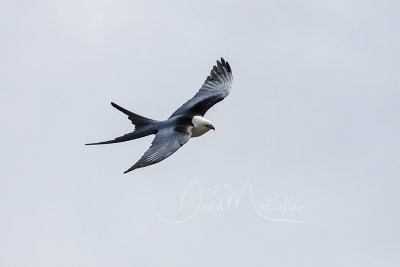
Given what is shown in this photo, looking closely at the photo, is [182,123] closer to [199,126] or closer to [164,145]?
[199,126]

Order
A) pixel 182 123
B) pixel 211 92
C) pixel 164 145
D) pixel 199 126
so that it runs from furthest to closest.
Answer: pixel 211 92 → pixel 199 126 → pixel 182 123 → pixel 164 145

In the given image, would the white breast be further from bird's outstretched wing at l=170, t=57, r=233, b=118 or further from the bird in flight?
bird's outstretched wing at l=170, t=57, r=233, b=118

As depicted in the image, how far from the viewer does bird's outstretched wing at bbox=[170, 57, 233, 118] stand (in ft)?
97.0

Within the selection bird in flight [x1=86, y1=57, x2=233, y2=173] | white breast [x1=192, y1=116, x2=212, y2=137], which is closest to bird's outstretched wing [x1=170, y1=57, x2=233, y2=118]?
bird in flight [x1=86, y1=57, x2=233, y2=173]

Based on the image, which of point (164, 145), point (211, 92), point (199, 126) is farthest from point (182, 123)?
point (211, 92)

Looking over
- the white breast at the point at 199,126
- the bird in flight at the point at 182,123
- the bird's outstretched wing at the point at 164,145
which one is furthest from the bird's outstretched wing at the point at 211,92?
the bird's outstretched wing at the point at 164,145

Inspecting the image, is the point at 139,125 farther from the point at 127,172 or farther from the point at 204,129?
the point at 127,172

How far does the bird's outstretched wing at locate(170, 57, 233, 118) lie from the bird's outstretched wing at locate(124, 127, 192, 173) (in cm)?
282

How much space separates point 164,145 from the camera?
25.2m

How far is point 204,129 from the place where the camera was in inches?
1093

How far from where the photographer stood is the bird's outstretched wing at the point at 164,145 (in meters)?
24.2

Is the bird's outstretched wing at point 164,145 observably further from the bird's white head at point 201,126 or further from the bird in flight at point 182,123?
the bird's white head at point 201,126

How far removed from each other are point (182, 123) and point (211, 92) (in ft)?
12.5

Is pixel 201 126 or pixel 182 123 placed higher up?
pixel 201 126
